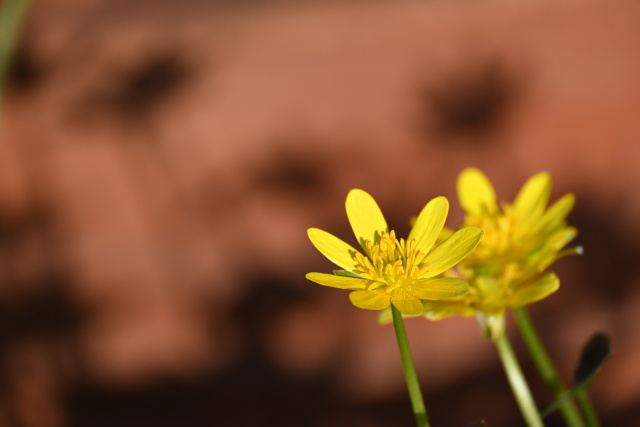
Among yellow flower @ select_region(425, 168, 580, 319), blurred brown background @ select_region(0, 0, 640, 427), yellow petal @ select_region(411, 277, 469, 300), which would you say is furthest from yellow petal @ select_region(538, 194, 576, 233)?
blurred brown background @ select_region(0, 0, 640, 427)

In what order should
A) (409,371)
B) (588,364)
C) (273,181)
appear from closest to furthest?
(409,371), (588,364), (273,181)

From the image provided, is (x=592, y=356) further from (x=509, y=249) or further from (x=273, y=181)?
(x=273, y=181)

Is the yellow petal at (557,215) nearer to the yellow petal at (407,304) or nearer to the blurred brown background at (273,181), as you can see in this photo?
the yellow petal at (407,304)

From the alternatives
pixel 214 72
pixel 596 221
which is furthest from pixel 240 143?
pixel 596 221

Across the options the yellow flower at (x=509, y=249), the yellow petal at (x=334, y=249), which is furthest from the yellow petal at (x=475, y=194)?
the yellow petal at (x=334, y=249)

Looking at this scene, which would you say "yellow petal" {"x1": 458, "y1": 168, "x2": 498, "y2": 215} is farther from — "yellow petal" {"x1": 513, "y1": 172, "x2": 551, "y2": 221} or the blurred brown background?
the blurred brown background

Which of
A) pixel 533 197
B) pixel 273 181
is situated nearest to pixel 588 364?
pixel 533 197

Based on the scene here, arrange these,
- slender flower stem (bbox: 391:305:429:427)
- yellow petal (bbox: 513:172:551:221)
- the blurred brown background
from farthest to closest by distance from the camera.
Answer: the blurred brown background
yellow petal (bbox: 513:172:551:221)
slender flower stem (bbox: 391:305:429:427)
